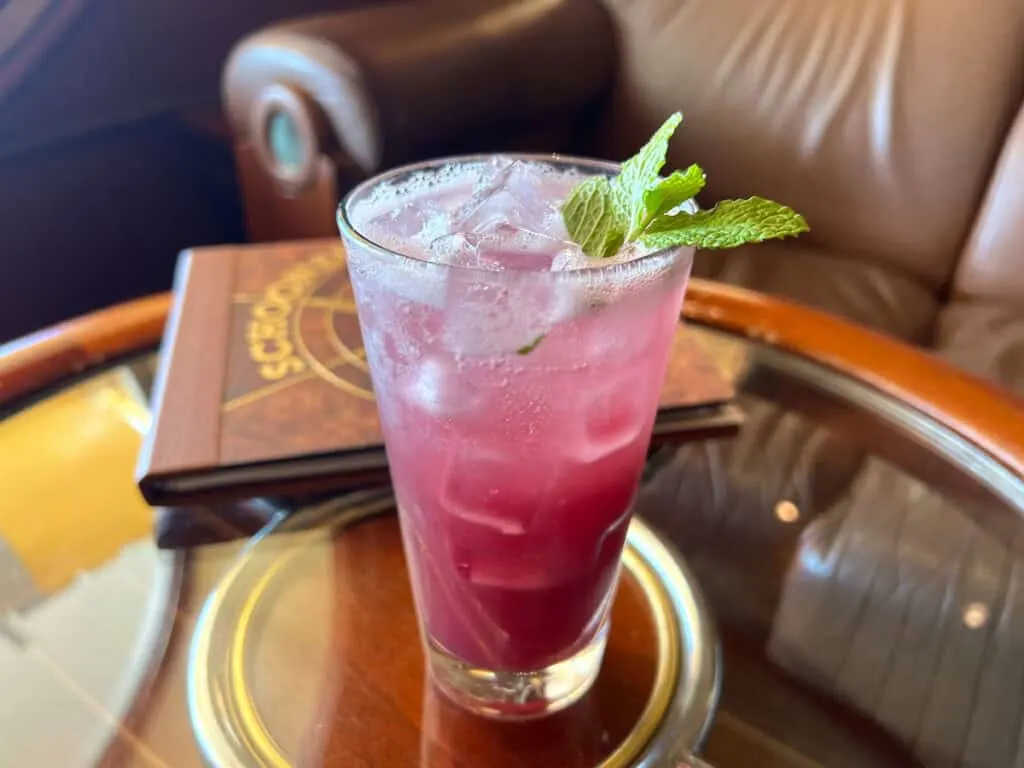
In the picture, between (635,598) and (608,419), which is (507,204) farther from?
(635,598)

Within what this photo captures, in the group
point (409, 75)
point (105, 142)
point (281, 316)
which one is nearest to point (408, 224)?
point (281, 316)

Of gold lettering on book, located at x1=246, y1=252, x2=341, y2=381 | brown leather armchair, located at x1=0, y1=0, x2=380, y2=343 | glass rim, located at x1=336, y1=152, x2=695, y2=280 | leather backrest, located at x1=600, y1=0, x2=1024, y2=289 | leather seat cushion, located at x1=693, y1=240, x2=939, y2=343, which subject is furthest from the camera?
brown leather armchair, located at x1=0, y1=0, x2=380, y2=343

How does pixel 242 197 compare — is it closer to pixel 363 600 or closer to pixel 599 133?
pixel 599 133

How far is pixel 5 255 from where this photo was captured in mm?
1870

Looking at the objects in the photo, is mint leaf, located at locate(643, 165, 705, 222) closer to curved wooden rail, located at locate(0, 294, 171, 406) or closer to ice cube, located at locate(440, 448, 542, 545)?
ice cube, located at locate(440, 448, 542, 545)

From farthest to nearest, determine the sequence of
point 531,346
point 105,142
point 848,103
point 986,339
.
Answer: point 105,142 < point 848,103 < point 986,339 < point 531,346

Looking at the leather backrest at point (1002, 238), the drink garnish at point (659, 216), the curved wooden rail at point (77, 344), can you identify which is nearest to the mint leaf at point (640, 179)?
the drink garnish at point (659, 216)

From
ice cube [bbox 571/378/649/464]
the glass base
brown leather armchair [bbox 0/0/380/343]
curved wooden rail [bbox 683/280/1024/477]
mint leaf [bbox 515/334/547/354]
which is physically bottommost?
brown leather armchair [bbox 0/0/380/343]

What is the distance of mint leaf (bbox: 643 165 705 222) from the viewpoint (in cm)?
47

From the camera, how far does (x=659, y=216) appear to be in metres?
0.47

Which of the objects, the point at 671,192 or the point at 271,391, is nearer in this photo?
the point at 671,192

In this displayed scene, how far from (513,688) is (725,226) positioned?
Result: 28 centimetres

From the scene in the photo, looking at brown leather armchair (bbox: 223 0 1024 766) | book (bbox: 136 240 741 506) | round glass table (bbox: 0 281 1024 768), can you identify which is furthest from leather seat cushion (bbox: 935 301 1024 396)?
book (bbox: 136 240 741 506)

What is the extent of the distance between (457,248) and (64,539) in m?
0.40
